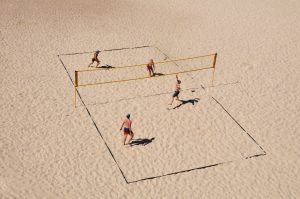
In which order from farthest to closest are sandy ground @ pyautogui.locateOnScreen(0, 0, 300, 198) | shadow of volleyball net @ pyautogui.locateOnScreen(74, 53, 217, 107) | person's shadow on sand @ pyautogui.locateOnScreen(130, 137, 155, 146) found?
shadow of volleyball net @ pyautogui.locateOnScreen(74, 53, 217, 107)
person's shadow on sand @ pyautogui.locateOnScreen(130, 137, 155, 146)
sandy ground @ pyautogui.locateOnScreen(0, 0, 300, 198)

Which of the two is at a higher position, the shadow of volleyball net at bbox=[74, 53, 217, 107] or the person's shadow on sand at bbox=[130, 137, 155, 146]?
the shadow of volleyball net at bbox=[74, 53, 217, 107]

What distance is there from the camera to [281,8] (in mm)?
25359

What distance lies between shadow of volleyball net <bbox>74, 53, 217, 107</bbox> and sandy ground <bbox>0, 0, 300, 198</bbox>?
3.0 inches

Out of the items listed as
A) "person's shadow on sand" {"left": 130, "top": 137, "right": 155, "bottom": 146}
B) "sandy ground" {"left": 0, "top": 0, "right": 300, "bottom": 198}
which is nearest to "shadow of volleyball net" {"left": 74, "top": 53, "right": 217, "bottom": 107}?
"sandy ground" {"left": 0, "top": 0, "right": 300, "bottom": 198}

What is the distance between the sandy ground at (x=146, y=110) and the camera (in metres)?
11.5

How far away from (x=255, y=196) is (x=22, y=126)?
7.34m

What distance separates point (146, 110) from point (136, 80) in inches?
86.7

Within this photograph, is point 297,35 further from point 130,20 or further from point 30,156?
point 30,156

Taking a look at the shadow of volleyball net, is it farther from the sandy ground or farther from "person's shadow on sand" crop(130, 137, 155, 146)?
"person's shadow on sand" crop(130, 137, 155, 146)

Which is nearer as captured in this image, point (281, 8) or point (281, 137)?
point (281, 137)

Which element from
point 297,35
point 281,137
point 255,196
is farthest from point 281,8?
point 255,196

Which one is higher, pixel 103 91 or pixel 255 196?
pixel 103 91

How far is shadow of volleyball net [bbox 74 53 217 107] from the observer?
15188 mm

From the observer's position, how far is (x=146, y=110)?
14562 millimetres
